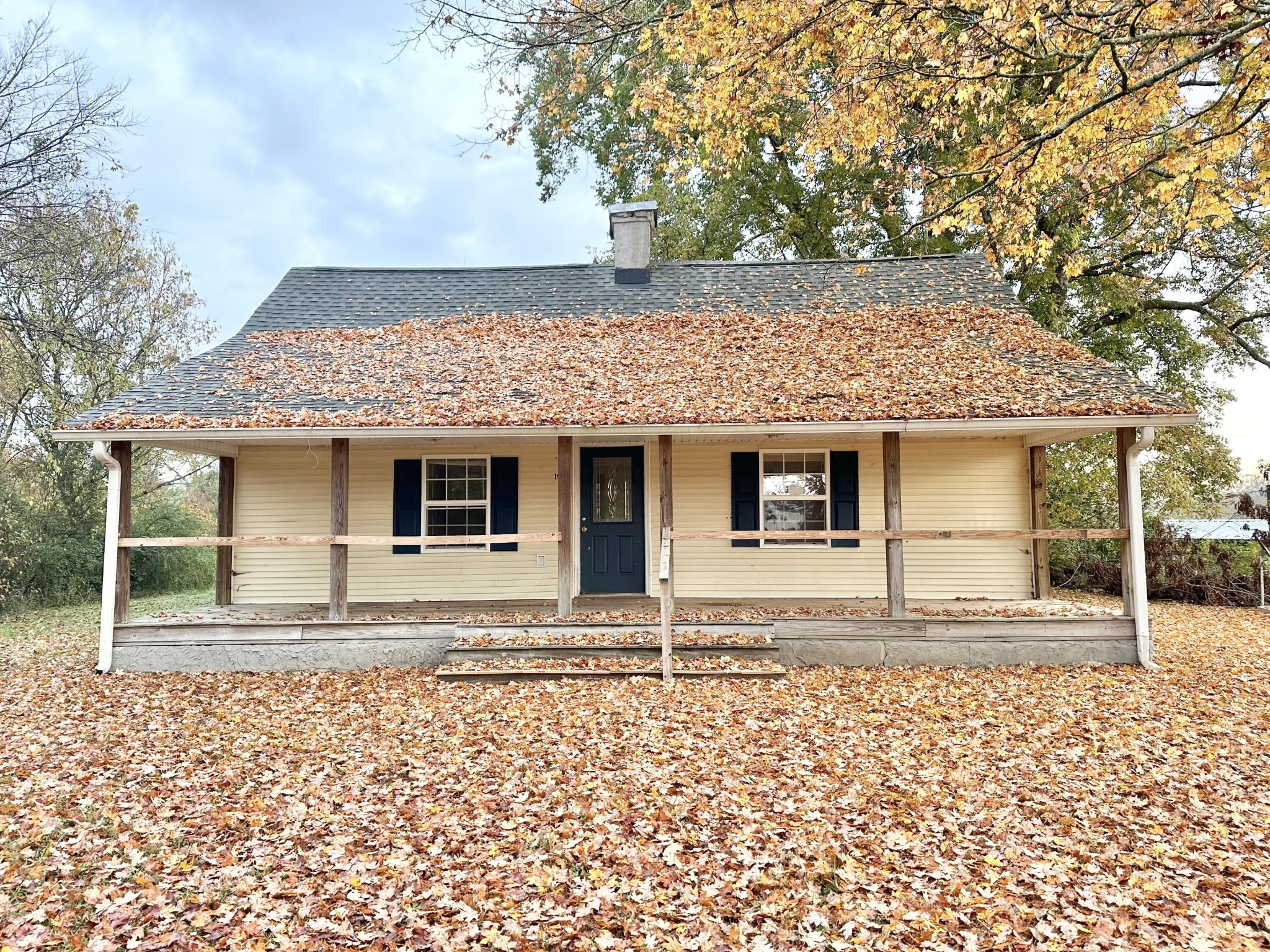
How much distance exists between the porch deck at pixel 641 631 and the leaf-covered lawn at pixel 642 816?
34.5 inches

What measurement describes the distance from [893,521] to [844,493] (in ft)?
6.80

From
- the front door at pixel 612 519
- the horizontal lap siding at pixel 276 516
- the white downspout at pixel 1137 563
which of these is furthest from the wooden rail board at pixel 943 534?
the horizontal lap siding at pixel 276 516

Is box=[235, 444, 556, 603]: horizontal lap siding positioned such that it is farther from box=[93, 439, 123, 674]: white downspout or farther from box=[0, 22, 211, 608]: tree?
box=[0, 22, 211, 608]: tree

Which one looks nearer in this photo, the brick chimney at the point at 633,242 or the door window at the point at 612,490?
the door window at the point at 612,490

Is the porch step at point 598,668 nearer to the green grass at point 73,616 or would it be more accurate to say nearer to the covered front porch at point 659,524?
the covered front porch at point 659,524

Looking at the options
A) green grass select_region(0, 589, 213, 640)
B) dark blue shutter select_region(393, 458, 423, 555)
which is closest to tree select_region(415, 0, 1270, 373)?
dark blue shutter select_region(393, 458, 423, 555)

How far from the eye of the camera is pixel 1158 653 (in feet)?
29.1

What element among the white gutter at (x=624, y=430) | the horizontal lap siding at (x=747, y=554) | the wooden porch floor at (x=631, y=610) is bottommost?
the wooden porch floor at (x=631, y=610)

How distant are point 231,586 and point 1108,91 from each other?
1233 centimetres

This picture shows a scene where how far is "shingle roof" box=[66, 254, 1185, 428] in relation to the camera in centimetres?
1136

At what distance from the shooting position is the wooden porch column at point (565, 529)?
338 inches

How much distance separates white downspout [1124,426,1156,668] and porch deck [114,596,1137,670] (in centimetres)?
10

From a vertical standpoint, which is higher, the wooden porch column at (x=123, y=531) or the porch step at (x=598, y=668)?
the wooden porch column at (x=123, y=531)

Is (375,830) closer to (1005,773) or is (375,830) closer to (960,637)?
(1005,773)
